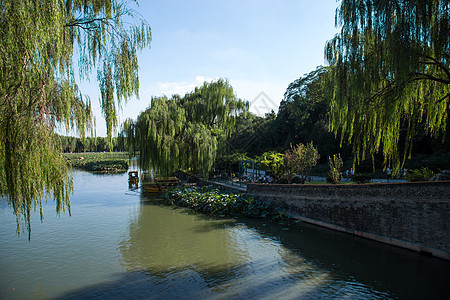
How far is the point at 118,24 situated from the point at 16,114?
8.69 feet

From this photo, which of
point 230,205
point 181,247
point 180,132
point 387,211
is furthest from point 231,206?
point 180,132

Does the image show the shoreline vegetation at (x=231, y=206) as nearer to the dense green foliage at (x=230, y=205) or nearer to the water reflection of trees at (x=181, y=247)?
the dense green foliage at (x=230, y=205)

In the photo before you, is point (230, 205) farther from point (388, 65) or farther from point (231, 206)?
point (388, 65)

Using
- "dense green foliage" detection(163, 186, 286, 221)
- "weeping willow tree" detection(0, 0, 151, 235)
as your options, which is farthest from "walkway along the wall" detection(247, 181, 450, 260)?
"weeping willow tree" detection(0, 0, 151, 235)

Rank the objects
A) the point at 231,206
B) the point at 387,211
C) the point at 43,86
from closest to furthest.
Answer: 1. the point at 43,86
2. the point at 387,211
3. the point at 231,206

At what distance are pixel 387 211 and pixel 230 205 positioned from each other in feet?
27.5

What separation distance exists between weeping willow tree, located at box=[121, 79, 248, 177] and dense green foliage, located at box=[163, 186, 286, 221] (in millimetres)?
3763

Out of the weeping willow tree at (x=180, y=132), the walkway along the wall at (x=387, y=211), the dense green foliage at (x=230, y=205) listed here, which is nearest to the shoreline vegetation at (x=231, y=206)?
the dense green foliage at (x=230, y=205)

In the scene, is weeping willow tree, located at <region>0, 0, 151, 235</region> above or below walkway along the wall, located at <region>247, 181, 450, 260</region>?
above

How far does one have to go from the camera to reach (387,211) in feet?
36.0

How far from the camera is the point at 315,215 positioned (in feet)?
46.8

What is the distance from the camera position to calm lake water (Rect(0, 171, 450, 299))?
8031 mm

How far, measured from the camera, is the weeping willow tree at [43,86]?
427 centimetres

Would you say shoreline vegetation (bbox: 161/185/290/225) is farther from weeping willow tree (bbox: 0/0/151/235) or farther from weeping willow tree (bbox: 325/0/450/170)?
weeping willow tree (bbox: 0/0/151/235)
